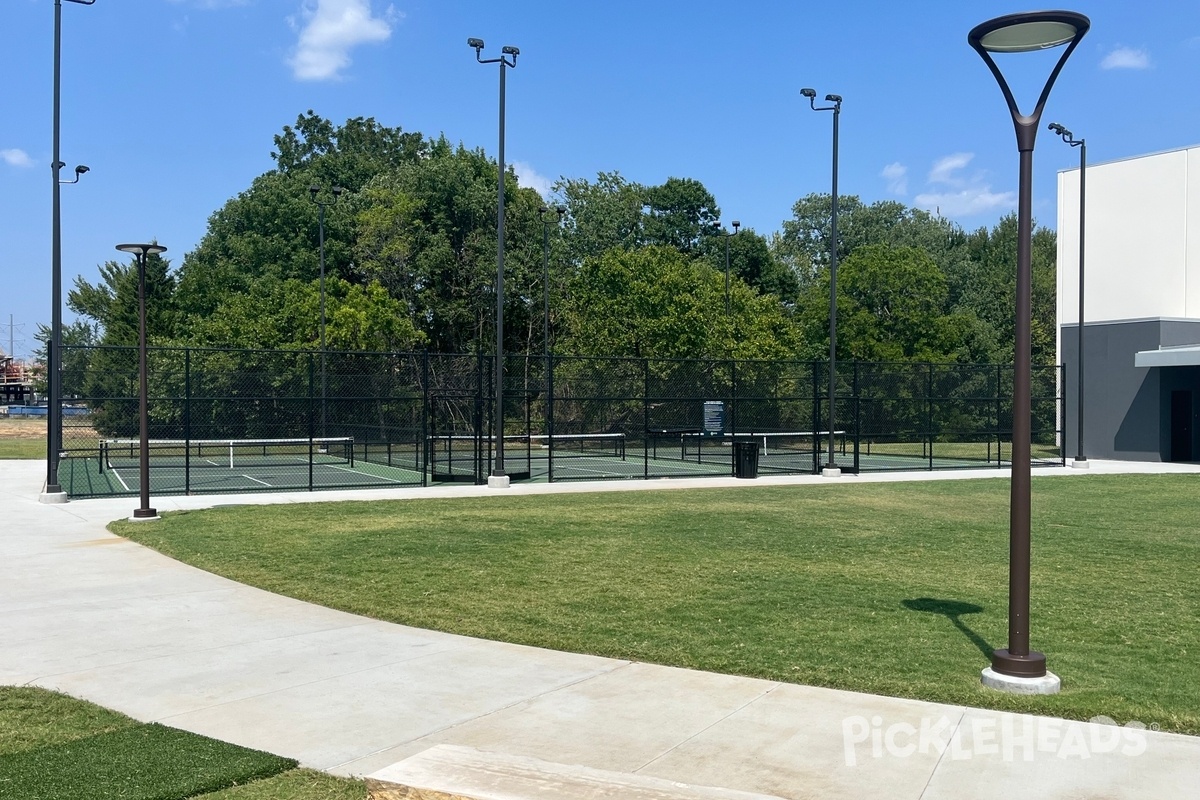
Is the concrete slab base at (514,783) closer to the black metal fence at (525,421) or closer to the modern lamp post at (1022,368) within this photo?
the modern lamp post at (1022,368)

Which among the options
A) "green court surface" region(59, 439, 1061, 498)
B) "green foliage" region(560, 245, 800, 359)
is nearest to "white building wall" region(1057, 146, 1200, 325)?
"green court surface" region(59, 439, 1061, 498)

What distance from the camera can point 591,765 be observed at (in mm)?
5590

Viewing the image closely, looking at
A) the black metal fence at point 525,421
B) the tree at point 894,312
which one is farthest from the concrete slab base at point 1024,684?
the tree at point 894,312

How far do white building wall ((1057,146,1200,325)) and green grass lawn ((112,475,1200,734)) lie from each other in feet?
64.6

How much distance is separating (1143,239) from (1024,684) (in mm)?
35734

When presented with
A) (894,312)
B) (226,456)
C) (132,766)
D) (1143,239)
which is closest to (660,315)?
(894,312)

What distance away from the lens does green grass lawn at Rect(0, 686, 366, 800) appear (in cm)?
515

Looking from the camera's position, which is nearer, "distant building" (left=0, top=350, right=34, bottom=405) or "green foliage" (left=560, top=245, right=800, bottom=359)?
"green foliage" (left=560, top=245, right=800, bottom=359)

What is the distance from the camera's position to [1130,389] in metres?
36.4

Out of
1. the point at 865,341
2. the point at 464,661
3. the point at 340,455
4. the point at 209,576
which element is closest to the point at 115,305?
the point at 340,455

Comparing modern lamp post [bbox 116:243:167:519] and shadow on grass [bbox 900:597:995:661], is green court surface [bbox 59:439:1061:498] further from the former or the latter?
shadow on grass [bbox 900:597:995:661]

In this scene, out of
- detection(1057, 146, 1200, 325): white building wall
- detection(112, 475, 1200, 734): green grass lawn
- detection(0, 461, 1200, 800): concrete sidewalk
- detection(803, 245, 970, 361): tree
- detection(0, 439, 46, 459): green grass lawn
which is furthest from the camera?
detection(803, 245, 970, 361): tree

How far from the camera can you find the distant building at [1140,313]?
35.9 m

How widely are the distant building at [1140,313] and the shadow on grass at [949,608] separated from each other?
92.3 ft
